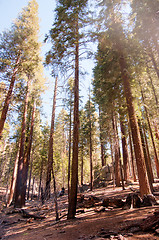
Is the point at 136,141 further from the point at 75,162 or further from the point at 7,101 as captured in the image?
the point at 7,101

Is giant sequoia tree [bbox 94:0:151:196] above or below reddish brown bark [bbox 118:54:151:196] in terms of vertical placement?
above

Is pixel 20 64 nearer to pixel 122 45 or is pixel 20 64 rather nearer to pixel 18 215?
pixel 122 45

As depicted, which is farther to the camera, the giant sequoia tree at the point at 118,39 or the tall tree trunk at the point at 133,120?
the giant sequoia tree at the point at 118,39

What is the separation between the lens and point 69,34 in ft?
30.4

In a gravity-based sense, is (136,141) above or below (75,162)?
above

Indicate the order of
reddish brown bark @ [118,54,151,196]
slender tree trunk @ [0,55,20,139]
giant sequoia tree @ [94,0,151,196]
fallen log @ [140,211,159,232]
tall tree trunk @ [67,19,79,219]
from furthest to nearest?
slender tree trunk @ [0,55,20,139] < giant sequoia tree @ [94,0,151,196] < reddish brown bark @ [118,54,151,196] < tall tree trunk @ [67,19,79,219] < fallen log @ [140,211,159,232]

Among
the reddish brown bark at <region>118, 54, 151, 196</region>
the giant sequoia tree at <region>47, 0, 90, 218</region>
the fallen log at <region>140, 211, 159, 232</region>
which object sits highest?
the giant sequoia tree at <region>47, 0, 90, 218</region>

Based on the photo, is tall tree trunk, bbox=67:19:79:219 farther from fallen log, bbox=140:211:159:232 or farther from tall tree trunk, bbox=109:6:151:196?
fallen log, bbox=140:211:159:232

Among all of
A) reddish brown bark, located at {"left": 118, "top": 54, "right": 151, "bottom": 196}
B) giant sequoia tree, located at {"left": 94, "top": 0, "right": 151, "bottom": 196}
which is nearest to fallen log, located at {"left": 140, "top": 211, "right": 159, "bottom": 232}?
reddish brown bark, located at {"left": 118, "top": 54, "right": 151, "bottom": 196}

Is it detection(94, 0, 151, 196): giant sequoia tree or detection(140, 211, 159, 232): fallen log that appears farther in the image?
detection(94, 0, 151, 196): giant sequoia tree

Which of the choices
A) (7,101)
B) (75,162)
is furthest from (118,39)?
(7,101)

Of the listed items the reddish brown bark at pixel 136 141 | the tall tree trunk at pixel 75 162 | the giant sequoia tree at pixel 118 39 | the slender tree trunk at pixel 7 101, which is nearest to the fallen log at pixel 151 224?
the reddish brown bark at pixel 136 141

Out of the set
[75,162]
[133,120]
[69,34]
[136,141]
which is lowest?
[75,162]

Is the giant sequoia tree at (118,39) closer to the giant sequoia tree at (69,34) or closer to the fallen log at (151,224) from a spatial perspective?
the giant sequoia tree at (69,34)
